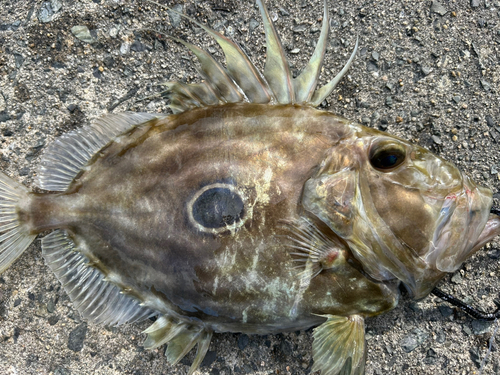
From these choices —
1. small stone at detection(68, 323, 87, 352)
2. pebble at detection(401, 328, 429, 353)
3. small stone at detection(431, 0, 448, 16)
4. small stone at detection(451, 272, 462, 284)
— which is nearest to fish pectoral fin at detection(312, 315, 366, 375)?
pebble at detection(401, 328, 429, 353)

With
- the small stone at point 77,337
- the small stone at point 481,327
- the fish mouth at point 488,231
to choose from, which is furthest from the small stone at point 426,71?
the small stone at point 77,337

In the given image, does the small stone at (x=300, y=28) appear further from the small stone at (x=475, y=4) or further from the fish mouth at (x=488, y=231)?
the fish mouth at (x=488, y=231)

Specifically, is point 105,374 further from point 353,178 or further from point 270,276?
point 353,178

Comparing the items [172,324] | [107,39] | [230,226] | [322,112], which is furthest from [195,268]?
[107,39]

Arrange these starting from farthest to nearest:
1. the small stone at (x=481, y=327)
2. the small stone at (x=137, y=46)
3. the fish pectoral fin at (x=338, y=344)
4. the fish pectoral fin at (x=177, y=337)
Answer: the small stone at (x=137, y=46)
the small stone at (x=481, y=327)
the fish pectoral fin at (x=177, y=337)
the fish pectoral fin at (x=338, y=344)

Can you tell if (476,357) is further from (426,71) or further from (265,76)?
(265,76)

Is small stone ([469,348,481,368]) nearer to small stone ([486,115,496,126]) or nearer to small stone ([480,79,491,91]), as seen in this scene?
small stone ([486,115,496,126])

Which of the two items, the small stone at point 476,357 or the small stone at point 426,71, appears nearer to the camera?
the small stone at point 476,357
